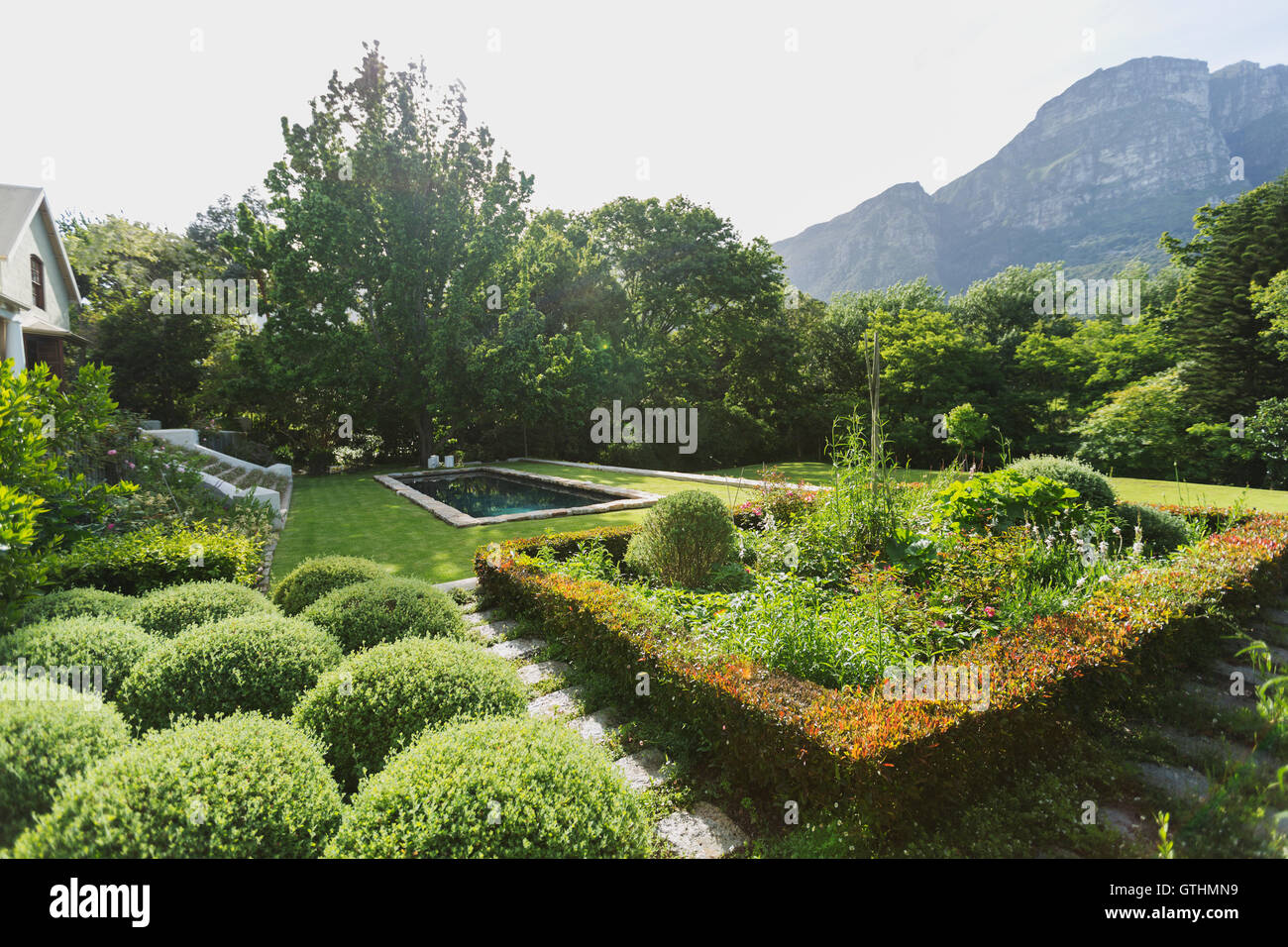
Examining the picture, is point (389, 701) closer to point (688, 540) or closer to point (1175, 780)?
point (688, 540)

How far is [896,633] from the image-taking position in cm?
391

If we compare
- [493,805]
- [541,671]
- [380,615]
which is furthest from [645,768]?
[380,615]

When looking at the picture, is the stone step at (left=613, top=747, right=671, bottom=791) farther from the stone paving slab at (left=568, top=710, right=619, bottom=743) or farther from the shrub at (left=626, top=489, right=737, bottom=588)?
the shrub at (left=626, top=489, right=737, bottom=588)

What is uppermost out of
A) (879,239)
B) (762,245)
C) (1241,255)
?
(879,239)

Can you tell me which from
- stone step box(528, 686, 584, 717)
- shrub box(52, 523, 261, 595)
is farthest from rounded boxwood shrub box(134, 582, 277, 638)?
stone step box(528, 686, 584, 717)

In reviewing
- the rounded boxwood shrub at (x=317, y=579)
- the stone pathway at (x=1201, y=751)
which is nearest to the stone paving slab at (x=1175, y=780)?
the stone pathway at (x=1201, y=751)

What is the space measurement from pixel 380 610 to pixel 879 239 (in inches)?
4945

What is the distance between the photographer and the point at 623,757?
128 inches

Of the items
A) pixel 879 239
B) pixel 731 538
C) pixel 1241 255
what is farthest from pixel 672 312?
pixel 879 239

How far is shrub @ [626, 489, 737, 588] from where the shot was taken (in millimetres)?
5703

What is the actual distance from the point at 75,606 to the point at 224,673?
1.81 meters

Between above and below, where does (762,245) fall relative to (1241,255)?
Result: above

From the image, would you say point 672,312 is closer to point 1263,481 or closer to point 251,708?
point 1263,481
